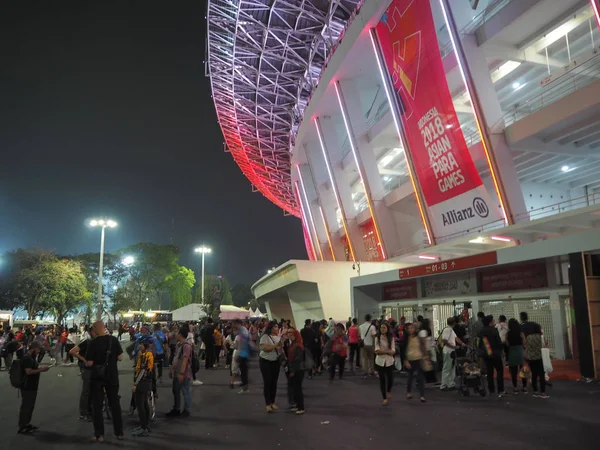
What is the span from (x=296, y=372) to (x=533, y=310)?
29.2 ft

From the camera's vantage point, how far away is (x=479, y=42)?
17266 mm

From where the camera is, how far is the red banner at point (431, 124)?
17344 mm

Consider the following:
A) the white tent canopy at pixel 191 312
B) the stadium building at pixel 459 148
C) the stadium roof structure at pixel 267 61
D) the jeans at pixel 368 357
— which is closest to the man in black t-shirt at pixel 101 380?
the jeans at pixel 368 357

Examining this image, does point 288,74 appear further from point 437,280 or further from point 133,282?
point 133,282

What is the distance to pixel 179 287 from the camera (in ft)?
219

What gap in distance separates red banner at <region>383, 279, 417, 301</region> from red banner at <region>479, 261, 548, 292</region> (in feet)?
13.2

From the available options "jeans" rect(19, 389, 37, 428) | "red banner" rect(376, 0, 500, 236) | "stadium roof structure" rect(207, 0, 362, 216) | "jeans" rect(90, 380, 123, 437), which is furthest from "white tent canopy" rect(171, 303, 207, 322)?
"jeans" rect(90, 380, 123, 437)

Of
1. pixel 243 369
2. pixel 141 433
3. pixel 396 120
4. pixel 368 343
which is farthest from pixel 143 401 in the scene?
pixel 396 120

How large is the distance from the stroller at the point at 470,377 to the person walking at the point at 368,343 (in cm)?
284

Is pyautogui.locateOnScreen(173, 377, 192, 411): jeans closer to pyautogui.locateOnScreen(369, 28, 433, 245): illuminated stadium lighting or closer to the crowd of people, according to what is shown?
the crowd of people

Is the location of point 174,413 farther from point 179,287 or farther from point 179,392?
point 179,287

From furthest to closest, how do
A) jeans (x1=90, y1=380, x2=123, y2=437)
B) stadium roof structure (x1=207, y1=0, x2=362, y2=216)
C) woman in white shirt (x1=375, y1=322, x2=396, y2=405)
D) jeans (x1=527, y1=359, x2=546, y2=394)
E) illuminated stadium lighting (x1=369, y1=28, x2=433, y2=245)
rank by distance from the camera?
stadium roof structure (x1=207, y1=0, x2=362, y2=216), illuminated stadium lighting (x1=369, y1=28, x2=433, y2=245), jeans (x1=527, y1=359, x2=546, y2=394), woman in white shirt (x1=375, y1=322, x2=396, y2=405), jeans (x1=90, y1=380, x2=123, y2=437)

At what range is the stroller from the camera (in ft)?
29.6

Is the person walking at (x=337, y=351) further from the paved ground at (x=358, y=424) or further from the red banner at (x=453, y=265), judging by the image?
the red banner at (x=453, y=265)
